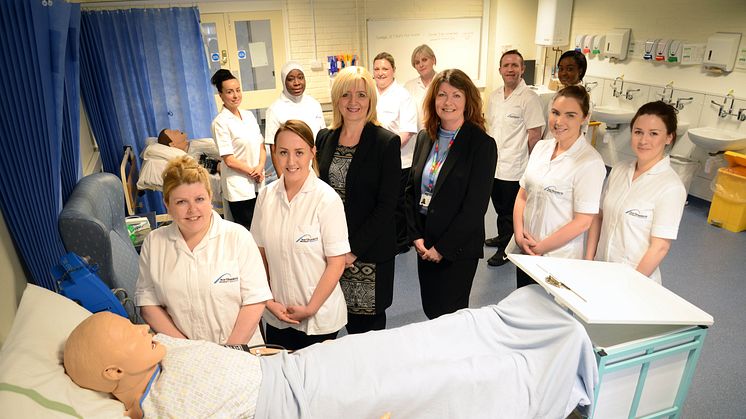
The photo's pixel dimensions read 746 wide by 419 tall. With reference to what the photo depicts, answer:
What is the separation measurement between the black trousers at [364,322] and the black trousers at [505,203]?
1.79 metres

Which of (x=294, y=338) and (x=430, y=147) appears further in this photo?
(x=430, y=147)

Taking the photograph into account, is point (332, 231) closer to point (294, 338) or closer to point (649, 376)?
point (294, 338)

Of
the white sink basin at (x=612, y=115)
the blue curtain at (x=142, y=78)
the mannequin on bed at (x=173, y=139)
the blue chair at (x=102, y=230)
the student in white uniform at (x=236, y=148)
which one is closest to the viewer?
the blue chair at (x=102, y=230)

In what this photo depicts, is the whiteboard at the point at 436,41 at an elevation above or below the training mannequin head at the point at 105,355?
above

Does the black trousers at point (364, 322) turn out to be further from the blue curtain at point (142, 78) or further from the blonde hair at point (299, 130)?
the blue curtain at point (142, 78)

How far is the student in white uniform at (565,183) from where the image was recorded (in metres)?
2.27

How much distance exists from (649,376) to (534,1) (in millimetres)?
5861

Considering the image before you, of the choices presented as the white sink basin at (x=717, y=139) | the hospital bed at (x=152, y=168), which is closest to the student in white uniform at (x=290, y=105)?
the hospital bed at (x=152, y=168)

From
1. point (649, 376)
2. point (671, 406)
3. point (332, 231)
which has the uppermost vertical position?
point (332, 231)

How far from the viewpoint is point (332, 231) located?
2014mm

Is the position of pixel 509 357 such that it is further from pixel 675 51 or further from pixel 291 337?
pixel 675 51

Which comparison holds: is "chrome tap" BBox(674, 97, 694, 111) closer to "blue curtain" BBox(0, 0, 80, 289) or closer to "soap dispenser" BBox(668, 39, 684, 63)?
"soap dispenser" BBox(668, 39, 684, 63)

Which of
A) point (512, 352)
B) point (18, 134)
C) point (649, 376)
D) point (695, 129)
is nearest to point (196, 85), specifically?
point (18, 134)

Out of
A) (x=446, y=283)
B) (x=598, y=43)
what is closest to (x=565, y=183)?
(x=446, y=283)
